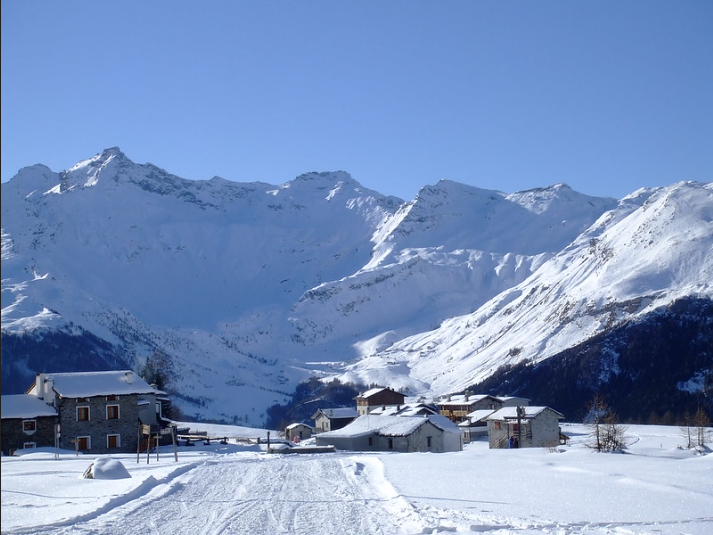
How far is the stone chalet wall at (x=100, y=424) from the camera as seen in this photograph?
6234 centimetres

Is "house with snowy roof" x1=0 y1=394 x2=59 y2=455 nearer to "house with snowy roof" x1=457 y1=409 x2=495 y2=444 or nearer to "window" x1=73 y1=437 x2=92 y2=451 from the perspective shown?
"window" x1=73 y1=437 x2=92 y2=451

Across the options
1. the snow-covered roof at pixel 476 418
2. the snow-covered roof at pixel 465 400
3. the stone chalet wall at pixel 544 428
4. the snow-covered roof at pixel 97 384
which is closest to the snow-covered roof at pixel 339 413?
the snow-covered roof at pixel 476 418

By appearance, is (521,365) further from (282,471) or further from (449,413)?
(282,471)

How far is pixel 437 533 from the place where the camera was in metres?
18.7

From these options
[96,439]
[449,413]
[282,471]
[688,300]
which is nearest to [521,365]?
[688,300]

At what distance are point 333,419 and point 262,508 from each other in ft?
284

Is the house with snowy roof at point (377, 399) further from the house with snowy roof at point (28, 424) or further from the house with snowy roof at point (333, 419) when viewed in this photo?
the house with snowy roof at point (28, 424)

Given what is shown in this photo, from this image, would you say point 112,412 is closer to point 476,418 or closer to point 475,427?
point 475,427

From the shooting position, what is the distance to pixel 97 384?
6462 cm

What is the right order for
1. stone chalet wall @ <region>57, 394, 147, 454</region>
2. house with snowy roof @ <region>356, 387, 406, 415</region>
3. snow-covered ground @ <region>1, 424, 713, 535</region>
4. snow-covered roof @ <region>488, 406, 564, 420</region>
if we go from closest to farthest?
1. snow-covered ground @ <region>1, 424, 713, 535</region>
2. stone chalet wall @ <region>57, 394, 147, 454</region>
3. snow-covered roof @ <region>488, 406, 564, 420</region>
4. house with snowy roof @ <region>356, 387, 406, 415</region>

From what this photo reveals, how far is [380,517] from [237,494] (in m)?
6.31

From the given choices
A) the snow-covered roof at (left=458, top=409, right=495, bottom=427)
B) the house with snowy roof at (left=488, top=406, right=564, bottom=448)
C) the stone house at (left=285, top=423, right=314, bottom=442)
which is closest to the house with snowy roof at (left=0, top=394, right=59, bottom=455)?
the house with snowy roof at (left=488, top=406, right=564, bottom=448)

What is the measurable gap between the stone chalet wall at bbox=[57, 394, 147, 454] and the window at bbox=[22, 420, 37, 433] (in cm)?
186

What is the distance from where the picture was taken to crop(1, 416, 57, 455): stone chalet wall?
59.8 metres
